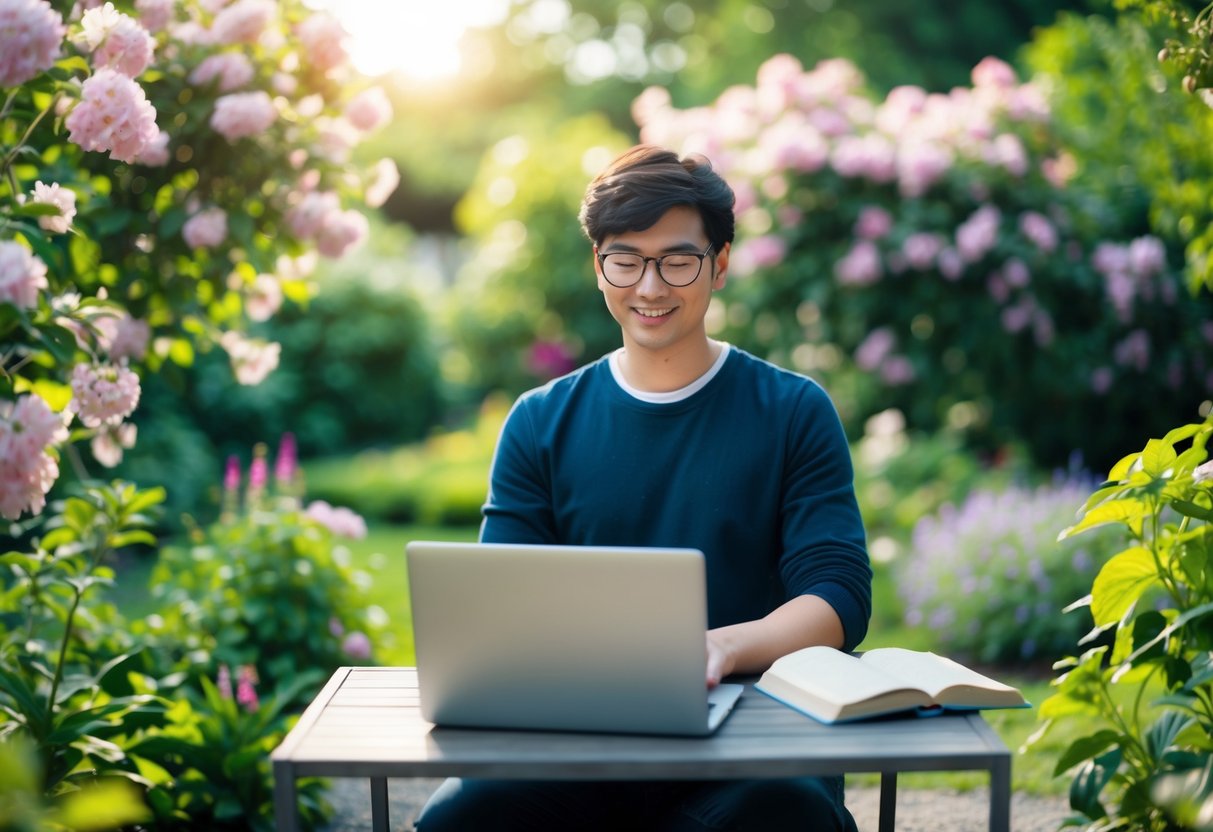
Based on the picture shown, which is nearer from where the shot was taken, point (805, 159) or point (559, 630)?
point (559, 630)

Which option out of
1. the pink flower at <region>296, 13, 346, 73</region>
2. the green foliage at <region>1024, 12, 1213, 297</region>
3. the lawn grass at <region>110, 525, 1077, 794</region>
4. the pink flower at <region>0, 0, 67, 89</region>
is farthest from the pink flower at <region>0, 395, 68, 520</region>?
the green foliage at <region>1024, 12, 1213, 297</region>

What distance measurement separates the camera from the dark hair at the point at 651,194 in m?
2.19

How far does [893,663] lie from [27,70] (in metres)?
1.58

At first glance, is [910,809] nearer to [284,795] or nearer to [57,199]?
[284,795]

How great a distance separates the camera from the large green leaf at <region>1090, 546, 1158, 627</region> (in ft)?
6.68

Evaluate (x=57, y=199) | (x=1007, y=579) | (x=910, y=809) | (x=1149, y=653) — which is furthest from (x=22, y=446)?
(x=1007, y=579)

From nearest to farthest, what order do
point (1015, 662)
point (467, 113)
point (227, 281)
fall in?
point (227, 281) < point (1015, 662) < point (467, 113)

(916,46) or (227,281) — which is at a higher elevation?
(916,46)

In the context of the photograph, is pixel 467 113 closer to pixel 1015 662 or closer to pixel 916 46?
pixel 916 46

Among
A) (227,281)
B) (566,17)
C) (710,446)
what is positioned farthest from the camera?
(566,17)

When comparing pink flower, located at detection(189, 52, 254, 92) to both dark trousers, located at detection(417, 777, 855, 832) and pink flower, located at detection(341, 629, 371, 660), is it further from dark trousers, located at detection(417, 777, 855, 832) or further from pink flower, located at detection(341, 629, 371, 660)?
dark trousers, located at detection(417, 777, 855, 832)

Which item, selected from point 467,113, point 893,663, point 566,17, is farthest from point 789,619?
point 467,113

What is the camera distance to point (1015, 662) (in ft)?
15.4

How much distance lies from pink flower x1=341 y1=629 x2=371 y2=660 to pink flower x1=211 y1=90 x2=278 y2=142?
1463 mm
